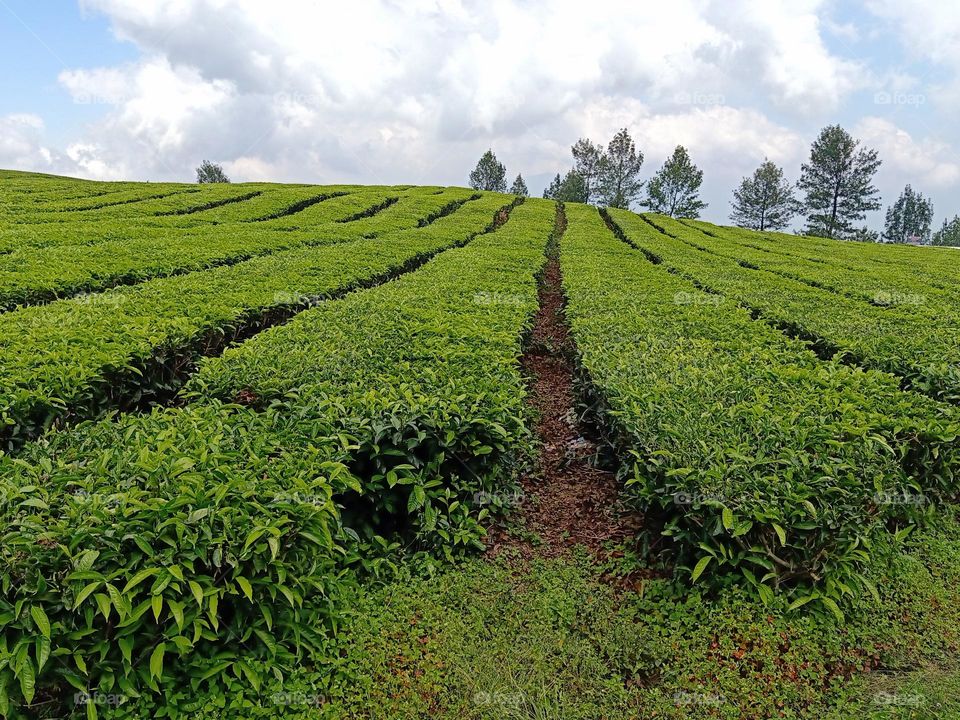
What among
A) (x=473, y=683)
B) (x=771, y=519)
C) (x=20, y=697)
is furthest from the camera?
(x=771, y=519)

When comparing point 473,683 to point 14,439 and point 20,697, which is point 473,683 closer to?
point 20,697

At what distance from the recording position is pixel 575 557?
432 cm

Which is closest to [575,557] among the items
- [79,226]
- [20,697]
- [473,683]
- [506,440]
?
[506,440]

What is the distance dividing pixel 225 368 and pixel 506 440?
2840mm

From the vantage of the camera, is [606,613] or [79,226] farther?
[79,226]
